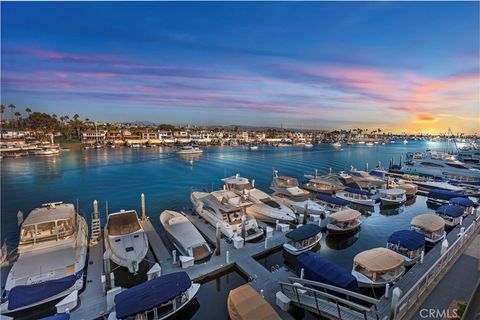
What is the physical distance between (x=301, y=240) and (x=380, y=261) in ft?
15.8

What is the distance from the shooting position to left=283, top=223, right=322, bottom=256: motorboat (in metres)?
16.4

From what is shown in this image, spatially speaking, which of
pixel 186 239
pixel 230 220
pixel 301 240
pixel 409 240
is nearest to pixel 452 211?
pixel 409 240

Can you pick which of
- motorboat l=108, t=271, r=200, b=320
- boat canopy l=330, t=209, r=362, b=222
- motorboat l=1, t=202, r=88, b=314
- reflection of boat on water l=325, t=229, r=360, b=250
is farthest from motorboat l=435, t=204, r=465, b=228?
motorboat l=1, t=202, r=88, b=314

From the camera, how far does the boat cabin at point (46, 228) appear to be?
14661 millimetres

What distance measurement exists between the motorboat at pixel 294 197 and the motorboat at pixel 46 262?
1834 cm

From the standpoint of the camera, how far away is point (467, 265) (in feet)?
42.0

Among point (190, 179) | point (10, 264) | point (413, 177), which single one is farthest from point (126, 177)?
point (413, 177)

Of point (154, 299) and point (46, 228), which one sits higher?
point (46, 228)

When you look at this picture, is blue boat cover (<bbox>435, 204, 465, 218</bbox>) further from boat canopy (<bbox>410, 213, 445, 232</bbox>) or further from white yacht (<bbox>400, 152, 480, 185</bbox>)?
white yacht (<bbox>400, 152, 480, 185</bbox>)

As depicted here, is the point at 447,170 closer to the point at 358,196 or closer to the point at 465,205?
the point at 465,205

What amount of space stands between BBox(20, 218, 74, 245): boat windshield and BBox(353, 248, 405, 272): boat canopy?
61.3 feet

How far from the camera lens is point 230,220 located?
19672 millimetres

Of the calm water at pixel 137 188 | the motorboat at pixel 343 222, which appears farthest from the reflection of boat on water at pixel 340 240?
the motorboat at pixel 343 222

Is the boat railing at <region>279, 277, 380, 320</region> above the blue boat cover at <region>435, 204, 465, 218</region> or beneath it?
beneath
